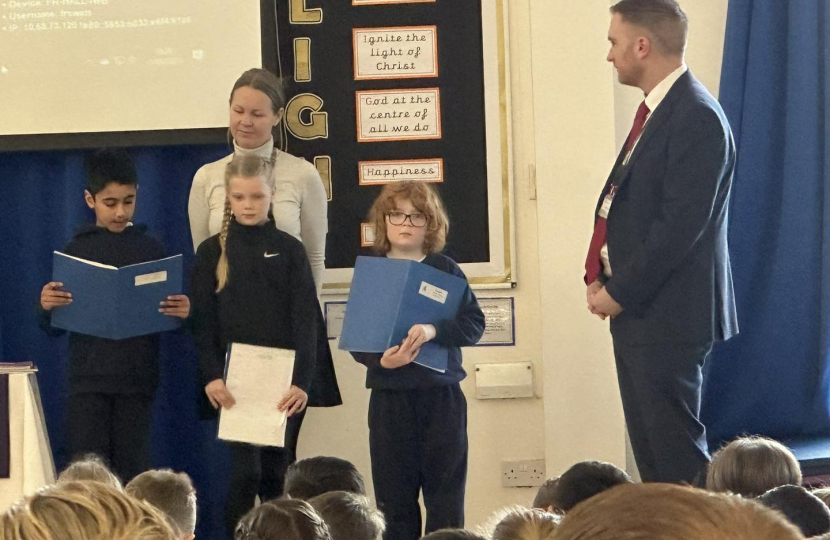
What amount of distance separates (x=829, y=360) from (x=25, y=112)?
3.10 metres

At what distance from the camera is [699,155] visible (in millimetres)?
2805

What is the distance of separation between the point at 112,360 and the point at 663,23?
193 cm

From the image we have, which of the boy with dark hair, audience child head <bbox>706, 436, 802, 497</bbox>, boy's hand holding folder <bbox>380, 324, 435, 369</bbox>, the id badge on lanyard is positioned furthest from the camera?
the boy with dark hair

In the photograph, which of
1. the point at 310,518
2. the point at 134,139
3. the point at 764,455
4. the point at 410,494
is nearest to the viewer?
the point at 310,518

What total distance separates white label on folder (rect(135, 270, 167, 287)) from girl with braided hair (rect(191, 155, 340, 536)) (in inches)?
5.2

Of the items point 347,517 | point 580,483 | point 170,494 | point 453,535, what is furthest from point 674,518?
point 170,494

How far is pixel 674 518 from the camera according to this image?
A: 1.91 ft

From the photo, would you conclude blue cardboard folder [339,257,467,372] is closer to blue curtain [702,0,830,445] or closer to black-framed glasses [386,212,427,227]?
black-framed glasses [386,212,427,227]

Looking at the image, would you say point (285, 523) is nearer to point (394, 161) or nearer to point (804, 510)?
point (804, 510)

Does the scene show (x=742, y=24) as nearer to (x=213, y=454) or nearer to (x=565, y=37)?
(x=565, y=37)

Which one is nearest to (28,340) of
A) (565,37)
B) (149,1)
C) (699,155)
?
(149,1)

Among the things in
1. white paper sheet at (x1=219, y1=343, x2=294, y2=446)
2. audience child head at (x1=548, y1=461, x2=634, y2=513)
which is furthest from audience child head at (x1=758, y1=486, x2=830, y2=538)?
white paper sheet at (x1=219, y1=343, x2=294, y2=446)

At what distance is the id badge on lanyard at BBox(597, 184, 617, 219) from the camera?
9.61 feet

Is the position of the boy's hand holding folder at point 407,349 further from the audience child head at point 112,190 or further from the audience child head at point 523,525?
the audience child head at point 523,525
